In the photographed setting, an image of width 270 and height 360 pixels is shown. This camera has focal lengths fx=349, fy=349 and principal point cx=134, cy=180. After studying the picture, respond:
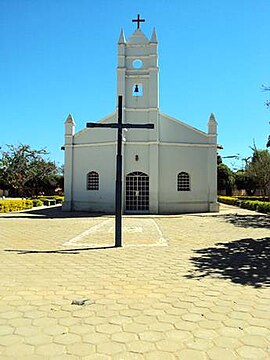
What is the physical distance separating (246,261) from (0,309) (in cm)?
552

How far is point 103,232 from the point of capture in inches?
524

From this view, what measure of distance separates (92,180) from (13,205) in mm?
6950

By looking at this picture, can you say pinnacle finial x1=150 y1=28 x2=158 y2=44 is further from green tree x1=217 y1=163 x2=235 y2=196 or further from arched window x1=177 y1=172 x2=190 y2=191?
green tree x1=217 y1=163 x2=235 y2=196

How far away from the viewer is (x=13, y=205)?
2617cm

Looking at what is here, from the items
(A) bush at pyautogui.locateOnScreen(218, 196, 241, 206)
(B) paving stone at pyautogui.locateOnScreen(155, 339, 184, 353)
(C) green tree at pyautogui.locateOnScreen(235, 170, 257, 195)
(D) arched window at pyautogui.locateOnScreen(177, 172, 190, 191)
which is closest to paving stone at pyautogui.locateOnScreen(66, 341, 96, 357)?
(B) paving stone at pyautogui.locateOnScreen(155, 339, 184, 353)

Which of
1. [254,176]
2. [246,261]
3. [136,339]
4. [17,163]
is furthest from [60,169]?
[136,339]

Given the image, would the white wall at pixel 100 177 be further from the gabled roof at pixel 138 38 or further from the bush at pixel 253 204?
the bush at pixel 253 204

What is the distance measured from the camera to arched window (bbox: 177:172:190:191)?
77.6ft

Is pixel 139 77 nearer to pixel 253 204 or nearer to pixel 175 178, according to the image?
pixel 175 178

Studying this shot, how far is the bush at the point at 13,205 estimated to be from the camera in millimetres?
24611

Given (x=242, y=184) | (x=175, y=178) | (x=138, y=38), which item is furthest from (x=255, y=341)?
(x=242, y=184)

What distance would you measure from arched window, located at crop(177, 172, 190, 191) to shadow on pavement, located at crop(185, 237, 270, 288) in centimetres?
1301

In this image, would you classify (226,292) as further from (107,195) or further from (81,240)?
(107,195)

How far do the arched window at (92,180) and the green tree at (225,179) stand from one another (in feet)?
85.9
